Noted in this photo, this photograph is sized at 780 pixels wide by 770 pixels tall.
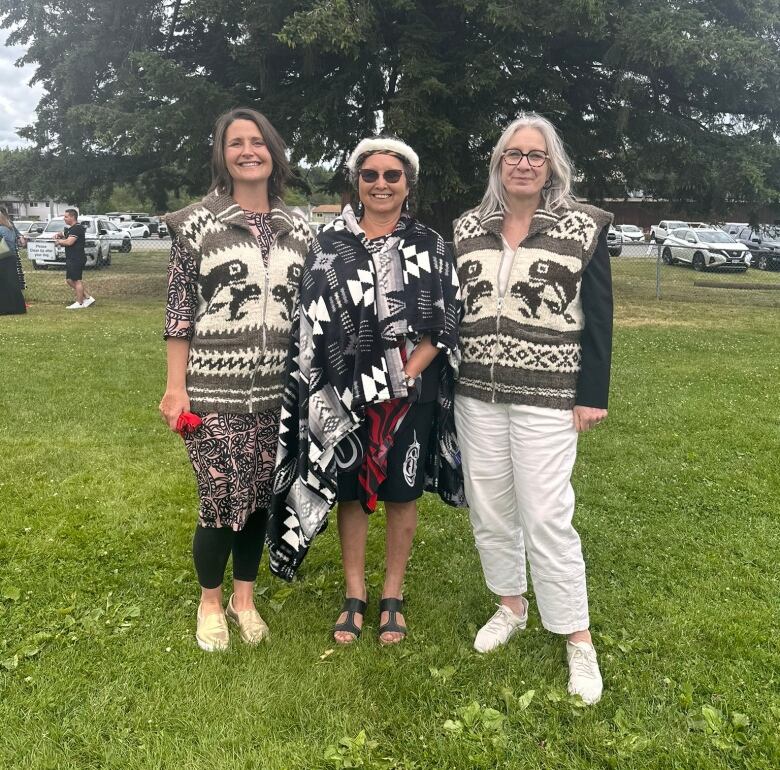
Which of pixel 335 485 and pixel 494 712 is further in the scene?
pixel 335 485

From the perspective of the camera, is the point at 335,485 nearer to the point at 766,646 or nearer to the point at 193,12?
the point at 766,646

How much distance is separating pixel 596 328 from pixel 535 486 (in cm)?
63

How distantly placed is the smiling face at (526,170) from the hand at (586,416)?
82 centimetres

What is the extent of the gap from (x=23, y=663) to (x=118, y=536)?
1192mm

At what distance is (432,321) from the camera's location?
2.63 meters

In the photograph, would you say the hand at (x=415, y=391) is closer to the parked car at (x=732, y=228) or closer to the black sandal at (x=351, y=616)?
the black sandal at (x=351, y=616)

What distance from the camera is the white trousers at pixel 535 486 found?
2.70 metres

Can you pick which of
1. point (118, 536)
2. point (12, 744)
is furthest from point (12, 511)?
point (12, 744)

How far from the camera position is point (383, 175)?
2682 millimetres

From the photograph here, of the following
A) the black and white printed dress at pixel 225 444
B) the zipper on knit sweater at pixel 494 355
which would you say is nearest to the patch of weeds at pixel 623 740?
the zipper on knit sweater at pixel 494 355

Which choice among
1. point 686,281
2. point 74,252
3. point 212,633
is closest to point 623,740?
point 212,633

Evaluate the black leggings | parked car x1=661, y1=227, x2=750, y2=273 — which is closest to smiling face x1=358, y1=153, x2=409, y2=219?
the black leggings

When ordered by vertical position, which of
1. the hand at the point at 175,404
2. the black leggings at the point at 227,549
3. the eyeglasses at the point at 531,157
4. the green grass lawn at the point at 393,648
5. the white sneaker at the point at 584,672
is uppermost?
the eyeglasses at the point at 531,157

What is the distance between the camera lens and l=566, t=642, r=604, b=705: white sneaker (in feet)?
8.74
